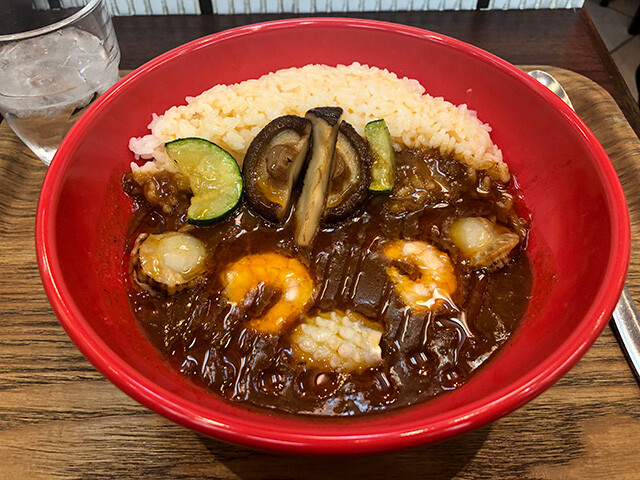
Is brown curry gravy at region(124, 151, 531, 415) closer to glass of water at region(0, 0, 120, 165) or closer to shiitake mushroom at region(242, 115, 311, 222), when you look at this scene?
shiitake mushroom at region(242, 115, 311, 222)

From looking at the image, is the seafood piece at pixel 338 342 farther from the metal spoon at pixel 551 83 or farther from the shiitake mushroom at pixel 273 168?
the metal spoon at pixel 551 83

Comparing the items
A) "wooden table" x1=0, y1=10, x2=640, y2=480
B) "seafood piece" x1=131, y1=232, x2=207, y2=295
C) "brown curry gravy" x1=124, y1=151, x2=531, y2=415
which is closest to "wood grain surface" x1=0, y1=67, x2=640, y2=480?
"wooden table" x1=0, y1=10, x2=640, y2=480

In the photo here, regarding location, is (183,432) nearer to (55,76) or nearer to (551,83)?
(55,76)

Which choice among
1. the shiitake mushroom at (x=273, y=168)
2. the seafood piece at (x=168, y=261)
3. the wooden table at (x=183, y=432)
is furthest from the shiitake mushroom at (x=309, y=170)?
the wooden table at (x=183, y=432)

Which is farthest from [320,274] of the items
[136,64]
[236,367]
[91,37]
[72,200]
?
[136,64]

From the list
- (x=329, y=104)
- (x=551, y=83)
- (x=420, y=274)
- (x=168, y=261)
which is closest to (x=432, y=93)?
(x=329, y=104)

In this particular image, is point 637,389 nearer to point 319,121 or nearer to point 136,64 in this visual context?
point 319,121
